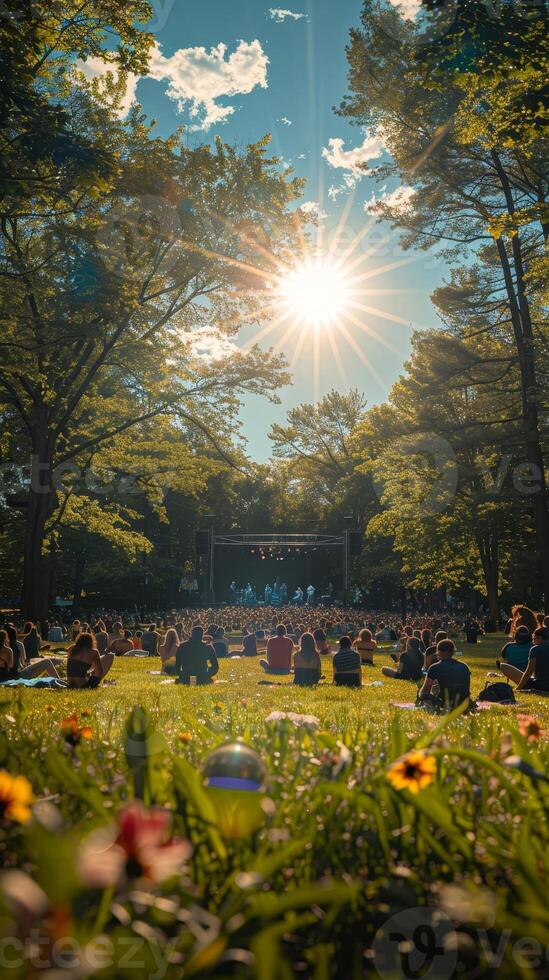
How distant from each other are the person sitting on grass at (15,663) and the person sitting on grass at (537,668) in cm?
889

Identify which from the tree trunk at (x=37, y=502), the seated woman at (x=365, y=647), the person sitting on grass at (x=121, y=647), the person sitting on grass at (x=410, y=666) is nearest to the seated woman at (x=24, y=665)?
the tree trunk at (x=37, y=502)

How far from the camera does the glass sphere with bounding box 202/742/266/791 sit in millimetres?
1908

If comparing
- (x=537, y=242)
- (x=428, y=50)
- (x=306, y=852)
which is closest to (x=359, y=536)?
(x=537, y=242)

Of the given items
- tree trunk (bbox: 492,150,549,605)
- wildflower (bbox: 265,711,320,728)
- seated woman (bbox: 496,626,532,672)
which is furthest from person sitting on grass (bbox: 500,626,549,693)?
tree trunk (bbox: 492,150,549,605)

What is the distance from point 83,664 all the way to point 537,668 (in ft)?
25.5

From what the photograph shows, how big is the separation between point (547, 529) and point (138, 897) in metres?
24.7

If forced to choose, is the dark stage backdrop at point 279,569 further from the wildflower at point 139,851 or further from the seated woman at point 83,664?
the wildflower at point 139,851

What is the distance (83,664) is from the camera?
11.2 meters

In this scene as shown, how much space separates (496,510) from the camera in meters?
29.0

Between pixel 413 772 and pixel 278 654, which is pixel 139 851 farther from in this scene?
pixel 278 654

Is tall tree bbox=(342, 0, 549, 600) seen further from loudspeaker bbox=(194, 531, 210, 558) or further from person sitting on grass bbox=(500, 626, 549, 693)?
loudspeaker bbox=(194, 531, 210, 558)

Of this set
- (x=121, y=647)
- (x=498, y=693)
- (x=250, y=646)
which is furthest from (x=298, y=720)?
(x=250, y=646)

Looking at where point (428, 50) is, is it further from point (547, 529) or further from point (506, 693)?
point (547, 529)

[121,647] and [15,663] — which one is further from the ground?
[15,663]
